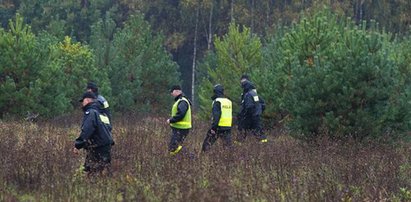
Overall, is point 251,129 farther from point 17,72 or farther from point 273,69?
point 17,72

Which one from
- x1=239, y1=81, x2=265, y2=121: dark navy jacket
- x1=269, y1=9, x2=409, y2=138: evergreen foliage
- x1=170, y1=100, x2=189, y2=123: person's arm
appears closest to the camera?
x1=170, y1=100, x2=189, y2=123: person's arm

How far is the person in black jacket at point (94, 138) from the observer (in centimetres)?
778

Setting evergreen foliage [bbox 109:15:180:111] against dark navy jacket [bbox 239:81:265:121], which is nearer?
dark navy jacket [bbox 239:81:265:121]

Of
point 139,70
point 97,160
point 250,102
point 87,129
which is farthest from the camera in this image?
point 139,70

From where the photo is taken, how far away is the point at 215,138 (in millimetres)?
10945

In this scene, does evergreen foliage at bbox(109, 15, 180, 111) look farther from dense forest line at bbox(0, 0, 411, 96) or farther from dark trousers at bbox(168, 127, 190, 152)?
dark trousers at bbox(168, 127, 190, 152)

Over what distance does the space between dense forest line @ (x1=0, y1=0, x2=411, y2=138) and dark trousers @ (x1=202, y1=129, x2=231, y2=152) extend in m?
Answer: 1.82

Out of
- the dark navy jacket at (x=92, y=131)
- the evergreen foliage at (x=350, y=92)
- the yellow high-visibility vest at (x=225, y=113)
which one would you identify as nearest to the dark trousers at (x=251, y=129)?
the evergreen foliage at (x=350, y=92)

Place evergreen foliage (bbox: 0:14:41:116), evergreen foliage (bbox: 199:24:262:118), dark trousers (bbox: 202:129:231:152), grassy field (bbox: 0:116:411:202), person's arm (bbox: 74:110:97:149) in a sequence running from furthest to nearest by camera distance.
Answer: evergreen foliage (bbox: 199:24:262:118)
evergreen foliage (bbox: 0:14:41:116)
dark trousers (bbox: 202:129:231:152)
person's arm (bbox: 74:110:97:149)
grassy field (bbox: 0:116:411:202)

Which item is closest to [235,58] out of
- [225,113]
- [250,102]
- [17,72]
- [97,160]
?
[17,72]

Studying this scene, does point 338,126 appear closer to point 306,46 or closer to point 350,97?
point 350,97

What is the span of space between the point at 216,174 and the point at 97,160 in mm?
1686

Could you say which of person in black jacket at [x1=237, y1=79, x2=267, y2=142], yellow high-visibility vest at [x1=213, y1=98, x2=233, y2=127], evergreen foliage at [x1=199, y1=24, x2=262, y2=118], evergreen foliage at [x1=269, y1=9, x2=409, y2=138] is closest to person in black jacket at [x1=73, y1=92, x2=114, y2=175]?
yellow high-visibility vest at [x1=213, y1=98, x2=233, y2=127]

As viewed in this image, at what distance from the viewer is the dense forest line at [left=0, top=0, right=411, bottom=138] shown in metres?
11.5
